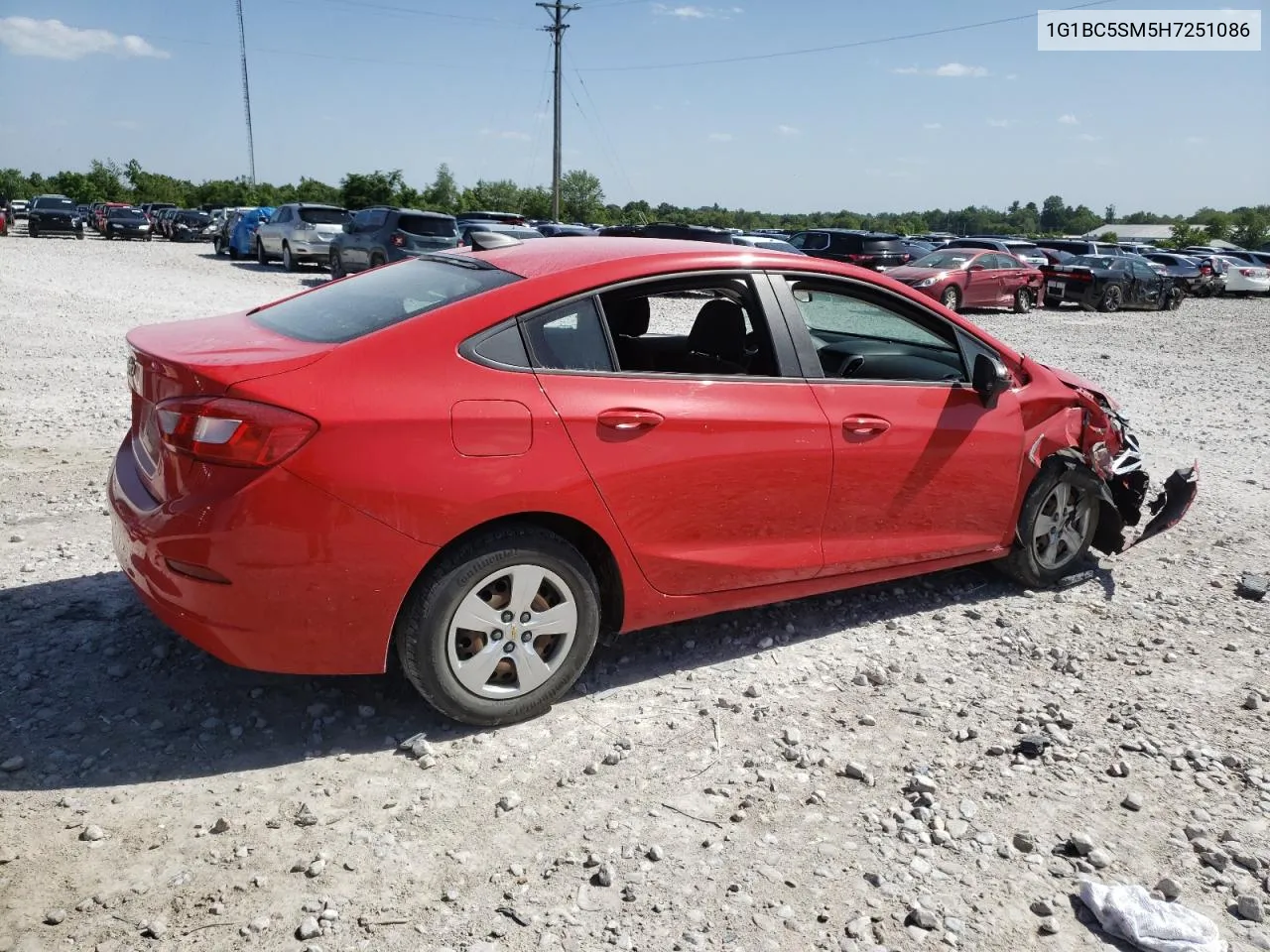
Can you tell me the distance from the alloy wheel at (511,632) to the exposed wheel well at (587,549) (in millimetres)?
153

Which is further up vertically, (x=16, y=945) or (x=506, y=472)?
(x=506, y=472)

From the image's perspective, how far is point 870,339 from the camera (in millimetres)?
5051

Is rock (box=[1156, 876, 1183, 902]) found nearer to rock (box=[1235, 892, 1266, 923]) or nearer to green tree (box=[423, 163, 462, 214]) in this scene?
rock (box=[1235, 892, 1266, 923])

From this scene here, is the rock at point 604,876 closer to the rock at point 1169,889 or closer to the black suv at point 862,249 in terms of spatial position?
the rock at point 1169,889

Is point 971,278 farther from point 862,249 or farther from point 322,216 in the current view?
point 322,216

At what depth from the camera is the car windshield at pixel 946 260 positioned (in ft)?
71.7

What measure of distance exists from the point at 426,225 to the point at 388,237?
915mm

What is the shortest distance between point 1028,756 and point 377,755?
2.28 m

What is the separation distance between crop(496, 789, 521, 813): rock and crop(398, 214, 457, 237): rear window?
61.3 feet

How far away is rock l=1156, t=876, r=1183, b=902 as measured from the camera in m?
2.90

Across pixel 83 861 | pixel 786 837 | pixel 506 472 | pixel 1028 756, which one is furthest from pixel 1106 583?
pixel 83 861

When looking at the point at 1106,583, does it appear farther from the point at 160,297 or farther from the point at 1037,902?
the point at 160,297

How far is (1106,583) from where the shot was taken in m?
5.41

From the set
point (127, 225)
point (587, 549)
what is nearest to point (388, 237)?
point (587, 549)
